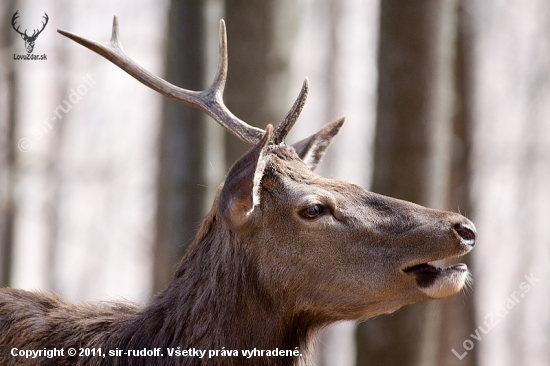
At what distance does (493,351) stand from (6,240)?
9.90m

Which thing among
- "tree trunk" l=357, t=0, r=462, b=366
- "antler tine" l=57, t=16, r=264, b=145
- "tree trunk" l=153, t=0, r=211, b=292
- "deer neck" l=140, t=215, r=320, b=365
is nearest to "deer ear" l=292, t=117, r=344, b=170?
"antler tine" l=57, t=16, r=264, b=145

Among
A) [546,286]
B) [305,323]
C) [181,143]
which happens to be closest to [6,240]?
[181,143]

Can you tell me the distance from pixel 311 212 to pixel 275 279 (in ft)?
1.39

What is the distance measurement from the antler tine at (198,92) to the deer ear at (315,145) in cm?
47

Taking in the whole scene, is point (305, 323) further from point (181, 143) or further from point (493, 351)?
point (493, 351)

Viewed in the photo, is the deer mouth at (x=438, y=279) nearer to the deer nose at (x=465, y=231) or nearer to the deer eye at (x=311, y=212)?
the deer nose at (x=465, y=231)

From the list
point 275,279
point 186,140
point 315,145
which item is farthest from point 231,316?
point 186,140

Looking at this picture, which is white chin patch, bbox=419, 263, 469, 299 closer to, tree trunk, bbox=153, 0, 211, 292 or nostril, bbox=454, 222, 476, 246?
nostril, bbox=454, 222, 476, 246

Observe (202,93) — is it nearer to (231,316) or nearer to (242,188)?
(242,188)

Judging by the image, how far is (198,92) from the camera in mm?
4688

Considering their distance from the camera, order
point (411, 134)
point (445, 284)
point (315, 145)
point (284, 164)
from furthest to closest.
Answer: point (411, 134) → point (315, 145) → point (284, 164) → point (445, 284)

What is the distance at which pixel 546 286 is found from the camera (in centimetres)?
1467

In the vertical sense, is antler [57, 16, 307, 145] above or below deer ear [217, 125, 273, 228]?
above

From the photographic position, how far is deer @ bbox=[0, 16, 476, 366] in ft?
12.7
